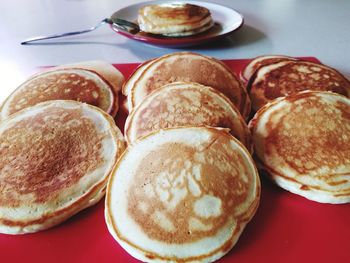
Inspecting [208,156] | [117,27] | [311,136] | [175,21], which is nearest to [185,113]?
[208,156]

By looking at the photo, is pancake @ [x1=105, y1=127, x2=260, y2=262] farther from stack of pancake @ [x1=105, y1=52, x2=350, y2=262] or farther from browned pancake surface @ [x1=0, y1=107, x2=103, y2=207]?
browned pancake surface @ [x1=0, y1=107, x2=103, y2=207]

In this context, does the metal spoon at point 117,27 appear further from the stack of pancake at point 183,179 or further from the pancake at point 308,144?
the pancake at point 308,144

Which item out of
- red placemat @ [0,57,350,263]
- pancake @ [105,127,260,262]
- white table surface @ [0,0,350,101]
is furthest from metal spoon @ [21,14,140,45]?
red placemat @ [0,57,350,263]

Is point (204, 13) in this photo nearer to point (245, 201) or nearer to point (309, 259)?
point (245, 201)

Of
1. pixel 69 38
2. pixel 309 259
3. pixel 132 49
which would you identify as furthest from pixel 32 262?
pixel 69 38

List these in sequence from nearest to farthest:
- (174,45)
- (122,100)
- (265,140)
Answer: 1. (265,140)
2. (122,100)
3. (174,45)

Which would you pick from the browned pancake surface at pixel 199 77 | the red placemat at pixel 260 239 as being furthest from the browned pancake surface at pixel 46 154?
the browned pancake surface at pixel 199 77
